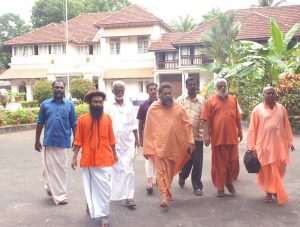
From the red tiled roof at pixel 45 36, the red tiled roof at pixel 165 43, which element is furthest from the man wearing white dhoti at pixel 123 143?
the red tiled roof at pixel 45 36

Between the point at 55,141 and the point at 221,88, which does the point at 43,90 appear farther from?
the point at 221,88

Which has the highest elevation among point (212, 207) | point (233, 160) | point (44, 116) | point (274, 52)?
point (274, 52)

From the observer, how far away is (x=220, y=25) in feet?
82.2

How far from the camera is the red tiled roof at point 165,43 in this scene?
3625 centimetres

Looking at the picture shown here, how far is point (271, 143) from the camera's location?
5957 millimetres

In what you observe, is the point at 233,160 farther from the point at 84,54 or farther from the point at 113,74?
the point at 84,54

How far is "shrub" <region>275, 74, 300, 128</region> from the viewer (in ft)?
43.8

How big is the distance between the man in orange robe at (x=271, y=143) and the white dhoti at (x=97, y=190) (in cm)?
234

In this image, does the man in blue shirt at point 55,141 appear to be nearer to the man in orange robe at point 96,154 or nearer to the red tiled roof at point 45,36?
the man in orange robe at point 96,154

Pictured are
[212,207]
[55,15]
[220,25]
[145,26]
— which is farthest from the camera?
[55,15]

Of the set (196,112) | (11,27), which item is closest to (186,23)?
(11,27)

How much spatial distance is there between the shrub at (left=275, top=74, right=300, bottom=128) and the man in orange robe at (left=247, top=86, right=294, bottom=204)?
7786mm

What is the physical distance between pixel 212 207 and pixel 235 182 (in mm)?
1538

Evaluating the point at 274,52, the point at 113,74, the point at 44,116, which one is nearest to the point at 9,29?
the point at 113,74
